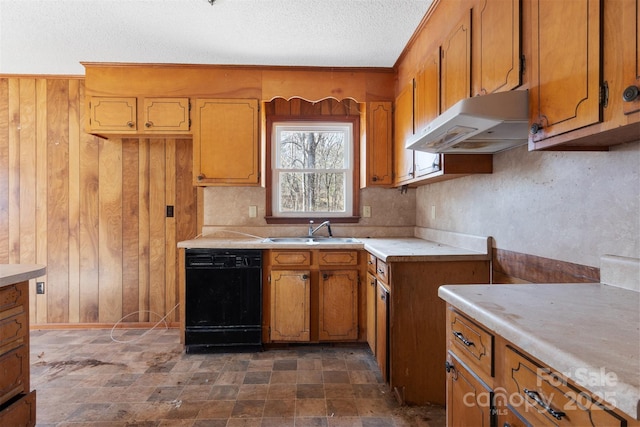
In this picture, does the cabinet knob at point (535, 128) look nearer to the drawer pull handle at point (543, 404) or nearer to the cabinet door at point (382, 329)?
the drawer pull handle at point (543, 404)

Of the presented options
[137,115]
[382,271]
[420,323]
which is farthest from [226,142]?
[420,323]

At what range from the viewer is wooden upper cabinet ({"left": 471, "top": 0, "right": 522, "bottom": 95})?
4.05ft

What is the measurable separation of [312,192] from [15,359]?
→ 2.39 m

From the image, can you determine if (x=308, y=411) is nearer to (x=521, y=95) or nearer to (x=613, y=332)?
(x=613, y=332)

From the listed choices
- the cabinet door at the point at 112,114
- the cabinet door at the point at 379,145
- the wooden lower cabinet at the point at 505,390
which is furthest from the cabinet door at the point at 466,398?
the cabinet door at the point at 112,114

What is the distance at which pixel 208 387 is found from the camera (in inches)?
84.4

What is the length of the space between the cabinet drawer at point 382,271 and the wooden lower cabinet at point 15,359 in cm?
188

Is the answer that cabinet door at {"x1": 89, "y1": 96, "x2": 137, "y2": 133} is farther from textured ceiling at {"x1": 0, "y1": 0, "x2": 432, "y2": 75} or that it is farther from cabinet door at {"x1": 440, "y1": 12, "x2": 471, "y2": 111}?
cabinet door at {"x1": 440, "y1": 12, "x2": 471, "y2": 111}

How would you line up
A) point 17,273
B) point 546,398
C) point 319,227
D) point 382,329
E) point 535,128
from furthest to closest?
point 319,227
point 382,329
point 17,273
point 535,128
point 546,398

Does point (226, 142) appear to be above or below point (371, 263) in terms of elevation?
above

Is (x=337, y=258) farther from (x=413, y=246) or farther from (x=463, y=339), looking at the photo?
(x=463, y=339)

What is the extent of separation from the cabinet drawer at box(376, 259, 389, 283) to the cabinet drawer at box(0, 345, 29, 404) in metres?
1.89

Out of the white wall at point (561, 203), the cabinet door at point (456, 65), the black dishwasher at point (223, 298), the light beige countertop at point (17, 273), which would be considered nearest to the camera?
the white wall at point (561, 203)

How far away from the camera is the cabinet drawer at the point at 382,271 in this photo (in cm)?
204
